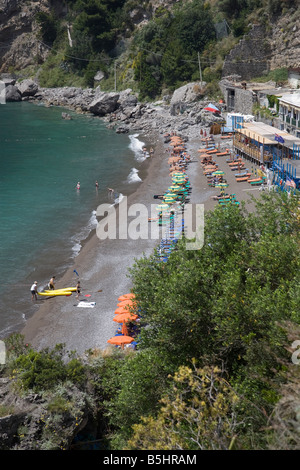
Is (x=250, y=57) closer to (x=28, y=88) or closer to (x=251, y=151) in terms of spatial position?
(x=251, y=151)

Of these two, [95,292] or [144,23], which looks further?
[144,23]

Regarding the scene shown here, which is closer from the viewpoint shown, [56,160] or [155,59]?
[56,160]

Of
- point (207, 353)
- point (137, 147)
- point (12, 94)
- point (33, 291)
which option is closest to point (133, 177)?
point (137, 147)

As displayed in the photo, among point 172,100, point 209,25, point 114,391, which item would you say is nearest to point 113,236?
point 114,391

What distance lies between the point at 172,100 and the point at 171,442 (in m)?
63.6

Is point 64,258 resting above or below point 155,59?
below

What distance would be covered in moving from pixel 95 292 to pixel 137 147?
34541 mm

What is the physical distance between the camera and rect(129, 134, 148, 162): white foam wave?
173 feet

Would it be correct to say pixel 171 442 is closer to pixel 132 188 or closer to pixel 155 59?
pixel 132 188

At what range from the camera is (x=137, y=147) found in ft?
187

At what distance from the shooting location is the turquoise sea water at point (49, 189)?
1112 inches

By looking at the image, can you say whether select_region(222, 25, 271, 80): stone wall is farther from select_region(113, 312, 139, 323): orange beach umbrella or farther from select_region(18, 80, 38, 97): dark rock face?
select_region(113, 312, 139, 323): orange beach umbrella

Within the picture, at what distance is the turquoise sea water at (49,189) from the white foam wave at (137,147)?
1.3 inches

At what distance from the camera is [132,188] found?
4259 centimetres
